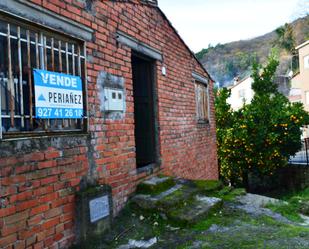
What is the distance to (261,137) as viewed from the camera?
1442 cm

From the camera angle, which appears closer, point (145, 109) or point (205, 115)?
point (145, 109)

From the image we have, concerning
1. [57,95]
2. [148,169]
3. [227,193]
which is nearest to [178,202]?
[148,169]

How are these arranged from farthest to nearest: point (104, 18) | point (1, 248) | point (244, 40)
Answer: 1. point (244, 40)
2. point (104, 18)
3. point (1, 248)

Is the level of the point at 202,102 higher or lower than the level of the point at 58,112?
higher

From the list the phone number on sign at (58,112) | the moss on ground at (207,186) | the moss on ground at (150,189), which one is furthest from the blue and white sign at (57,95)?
the moss on ground at (207,186)

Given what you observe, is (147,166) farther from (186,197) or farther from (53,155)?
(53,155)

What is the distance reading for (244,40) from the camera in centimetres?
11056

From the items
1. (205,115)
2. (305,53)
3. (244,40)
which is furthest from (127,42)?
(244,40)

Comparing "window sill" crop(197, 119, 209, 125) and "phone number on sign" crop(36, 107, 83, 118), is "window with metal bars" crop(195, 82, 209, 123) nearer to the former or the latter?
"window sill" crop(197, 119, 209, 125)

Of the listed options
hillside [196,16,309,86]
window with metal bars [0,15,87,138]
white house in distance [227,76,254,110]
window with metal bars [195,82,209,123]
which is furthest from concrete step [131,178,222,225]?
hillside [196,16,309,86]

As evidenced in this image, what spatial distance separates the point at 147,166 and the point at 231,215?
1672mm

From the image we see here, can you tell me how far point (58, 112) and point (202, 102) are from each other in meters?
6.67

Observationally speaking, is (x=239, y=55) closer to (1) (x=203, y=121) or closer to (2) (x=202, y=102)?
(2) (x=202, y=102)

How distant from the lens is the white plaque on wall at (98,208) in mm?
4315
